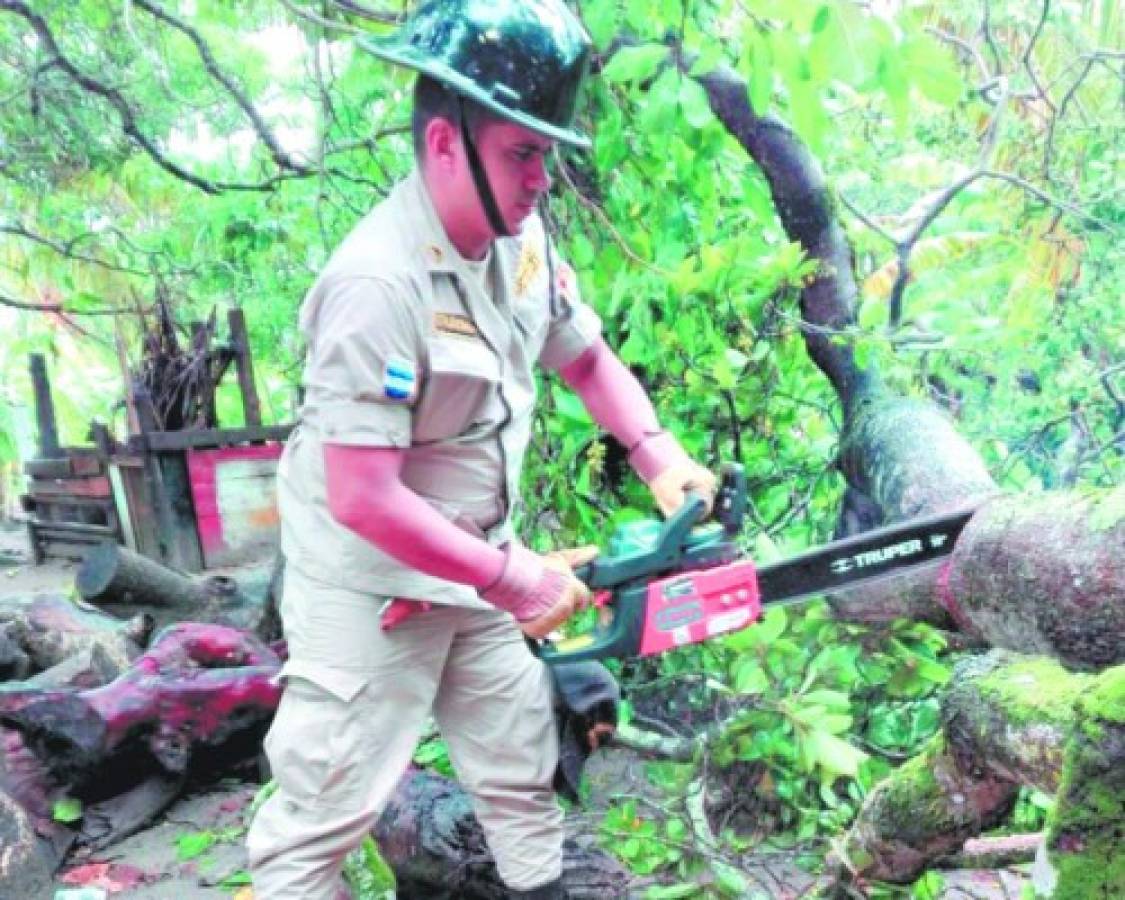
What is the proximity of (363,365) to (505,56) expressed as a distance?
1.98ft

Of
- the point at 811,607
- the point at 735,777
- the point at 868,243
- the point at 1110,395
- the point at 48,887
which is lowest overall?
the point at 48,887

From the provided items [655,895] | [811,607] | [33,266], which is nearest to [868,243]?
[811,607]

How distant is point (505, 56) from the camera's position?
1.68 m

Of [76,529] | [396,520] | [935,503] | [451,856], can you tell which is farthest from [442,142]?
[76,529]

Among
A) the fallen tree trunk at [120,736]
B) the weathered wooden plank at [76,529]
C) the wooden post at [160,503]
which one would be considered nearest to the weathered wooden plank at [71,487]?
the weathered wooden plank at [76,529]

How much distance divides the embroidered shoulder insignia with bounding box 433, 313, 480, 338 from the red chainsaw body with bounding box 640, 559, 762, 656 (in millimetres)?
587

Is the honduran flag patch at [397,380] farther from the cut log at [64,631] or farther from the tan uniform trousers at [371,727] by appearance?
the cut log at [64,631]

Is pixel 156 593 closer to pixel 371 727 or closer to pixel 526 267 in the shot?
pixel 371 727

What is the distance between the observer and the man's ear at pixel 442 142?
1.72 meters

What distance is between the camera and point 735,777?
8.62ft

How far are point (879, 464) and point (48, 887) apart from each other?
2.78m

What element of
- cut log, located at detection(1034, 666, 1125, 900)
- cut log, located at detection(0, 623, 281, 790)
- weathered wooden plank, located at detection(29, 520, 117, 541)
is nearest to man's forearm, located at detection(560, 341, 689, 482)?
cut log, located at detection(1034, 666, 1125, 900)

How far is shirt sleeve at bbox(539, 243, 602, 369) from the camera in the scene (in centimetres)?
216

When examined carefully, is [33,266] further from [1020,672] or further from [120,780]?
[1020,672]
